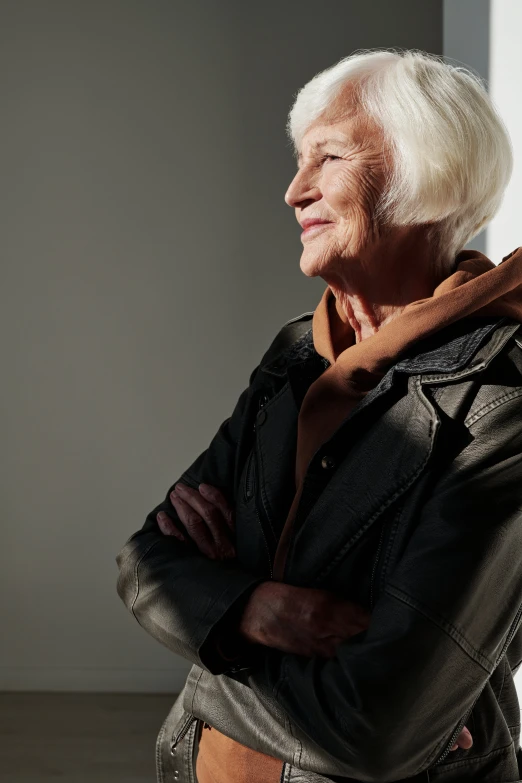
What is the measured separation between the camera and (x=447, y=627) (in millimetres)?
1037

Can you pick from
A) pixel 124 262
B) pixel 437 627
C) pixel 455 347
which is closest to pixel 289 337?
pixel 455 347

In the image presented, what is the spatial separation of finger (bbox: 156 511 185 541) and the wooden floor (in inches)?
72.5

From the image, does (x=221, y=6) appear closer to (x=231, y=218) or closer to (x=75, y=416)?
(x=231, y=218)

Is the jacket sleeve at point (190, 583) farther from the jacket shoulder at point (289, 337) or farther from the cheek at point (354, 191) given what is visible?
the cheek at point (354, 191)

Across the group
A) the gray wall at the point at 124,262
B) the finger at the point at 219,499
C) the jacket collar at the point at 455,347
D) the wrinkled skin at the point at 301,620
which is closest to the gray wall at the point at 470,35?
the gray wall at the point at 124,262

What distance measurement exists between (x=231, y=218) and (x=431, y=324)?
241 cm

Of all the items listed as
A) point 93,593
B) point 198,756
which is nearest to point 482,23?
point 198,756

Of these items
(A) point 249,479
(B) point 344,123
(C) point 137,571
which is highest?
(B) point 344,123

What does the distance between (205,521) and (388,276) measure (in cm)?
58

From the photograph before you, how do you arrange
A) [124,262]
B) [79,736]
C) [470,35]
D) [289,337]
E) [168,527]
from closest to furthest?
[168,527]
[289,337]
[470,35]
[79,736]
[124,262]

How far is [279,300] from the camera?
3.52m

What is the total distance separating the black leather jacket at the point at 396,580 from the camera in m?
1.05

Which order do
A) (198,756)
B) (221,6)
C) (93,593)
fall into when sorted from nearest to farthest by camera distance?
(198,756) → (221,6) → (93,593)

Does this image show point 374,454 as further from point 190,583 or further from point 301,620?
point 190,583
